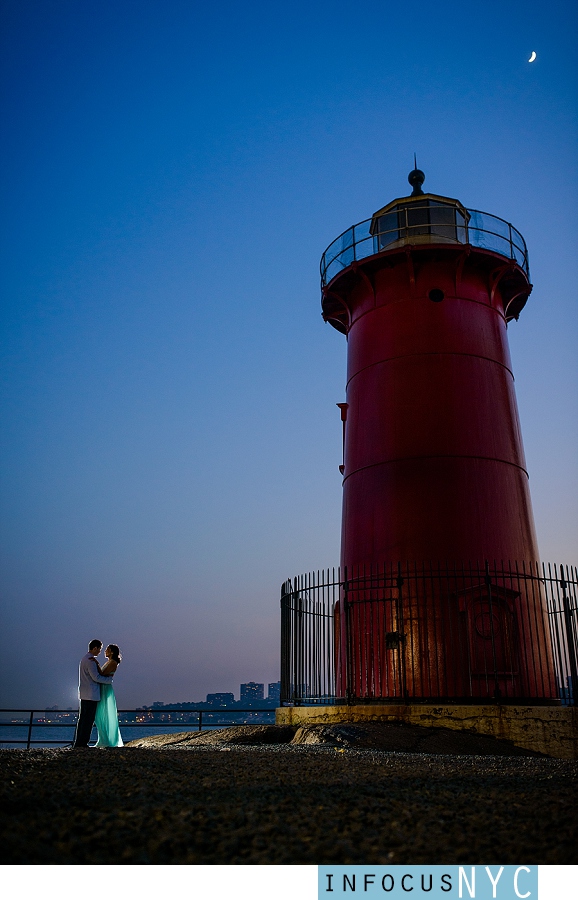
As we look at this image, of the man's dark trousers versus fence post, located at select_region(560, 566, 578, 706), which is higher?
fence post, located at select_region(560, 566, 578, 706)

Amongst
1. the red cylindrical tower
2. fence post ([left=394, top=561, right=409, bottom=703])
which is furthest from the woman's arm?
fence post ([left=394, top=561, right=409, bottom=703])

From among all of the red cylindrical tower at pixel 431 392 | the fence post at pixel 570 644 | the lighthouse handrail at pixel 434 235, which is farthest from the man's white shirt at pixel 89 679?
the lighthouse handrail at pixel 434 235

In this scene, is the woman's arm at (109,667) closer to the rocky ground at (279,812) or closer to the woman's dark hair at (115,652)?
the woman's dark hair at (115,652)

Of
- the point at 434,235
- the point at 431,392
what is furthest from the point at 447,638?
the point at 434,235

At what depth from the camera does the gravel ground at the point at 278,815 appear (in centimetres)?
335

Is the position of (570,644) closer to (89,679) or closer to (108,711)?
(108,711)

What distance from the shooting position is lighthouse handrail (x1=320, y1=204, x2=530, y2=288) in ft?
49.5

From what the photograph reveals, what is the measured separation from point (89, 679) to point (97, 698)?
298 mm

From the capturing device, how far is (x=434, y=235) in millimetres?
15320

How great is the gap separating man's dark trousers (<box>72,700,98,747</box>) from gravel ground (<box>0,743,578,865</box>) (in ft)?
13.7

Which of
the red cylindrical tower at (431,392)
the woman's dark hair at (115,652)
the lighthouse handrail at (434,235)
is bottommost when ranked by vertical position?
the woman's dark hair at (115,652)

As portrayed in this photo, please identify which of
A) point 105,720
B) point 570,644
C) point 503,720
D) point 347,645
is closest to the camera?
point 105,720

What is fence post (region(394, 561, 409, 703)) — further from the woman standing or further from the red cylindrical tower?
the woman standing

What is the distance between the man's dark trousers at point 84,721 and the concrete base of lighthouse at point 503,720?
4.05 m
